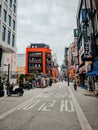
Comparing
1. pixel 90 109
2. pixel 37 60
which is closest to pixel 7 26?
pixel 90 109

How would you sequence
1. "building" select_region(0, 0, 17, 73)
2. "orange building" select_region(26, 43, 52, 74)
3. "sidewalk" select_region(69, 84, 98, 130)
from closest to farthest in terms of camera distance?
"sidewalk" select_region(69, 84, 98, 130) → "building" select_region(0, 0, 17, 73) → "orange building" select_region(26, 43, 52, 74)

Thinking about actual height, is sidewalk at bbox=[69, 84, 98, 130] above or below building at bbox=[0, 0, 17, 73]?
below

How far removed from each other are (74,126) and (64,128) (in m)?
0.54

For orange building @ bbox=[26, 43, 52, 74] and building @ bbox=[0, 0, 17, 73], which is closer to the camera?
building @ bbox=[0, 0, 17, 73]

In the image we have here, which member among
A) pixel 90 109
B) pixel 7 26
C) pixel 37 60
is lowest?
pixel 90 109

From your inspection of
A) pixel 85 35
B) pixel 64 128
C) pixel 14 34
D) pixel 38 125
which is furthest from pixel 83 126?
pixel 14 34

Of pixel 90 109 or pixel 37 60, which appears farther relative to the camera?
pixel 37 60

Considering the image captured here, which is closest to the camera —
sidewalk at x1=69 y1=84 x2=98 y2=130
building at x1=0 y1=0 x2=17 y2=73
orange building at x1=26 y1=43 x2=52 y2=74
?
sidewalk at x1=69 y1=84 x2=98 y2=130

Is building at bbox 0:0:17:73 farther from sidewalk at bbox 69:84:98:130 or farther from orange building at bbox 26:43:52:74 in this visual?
orange building at bbox 26:43:52:74

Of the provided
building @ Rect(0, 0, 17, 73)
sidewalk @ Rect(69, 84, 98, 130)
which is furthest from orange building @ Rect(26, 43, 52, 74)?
sidewalk @ Rect(69, 84, 98, 130)

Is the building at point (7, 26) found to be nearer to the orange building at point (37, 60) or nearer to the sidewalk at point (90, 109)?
the sidewalk at point (90, 109)

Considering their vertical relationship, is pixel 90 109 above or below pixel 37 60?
below

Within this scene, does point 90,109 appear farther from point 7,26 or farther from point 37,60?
point 37,60

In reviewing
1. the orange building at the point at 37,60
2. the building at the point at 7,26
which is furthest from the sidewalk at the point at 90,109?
the orange building at the point at 37,60
